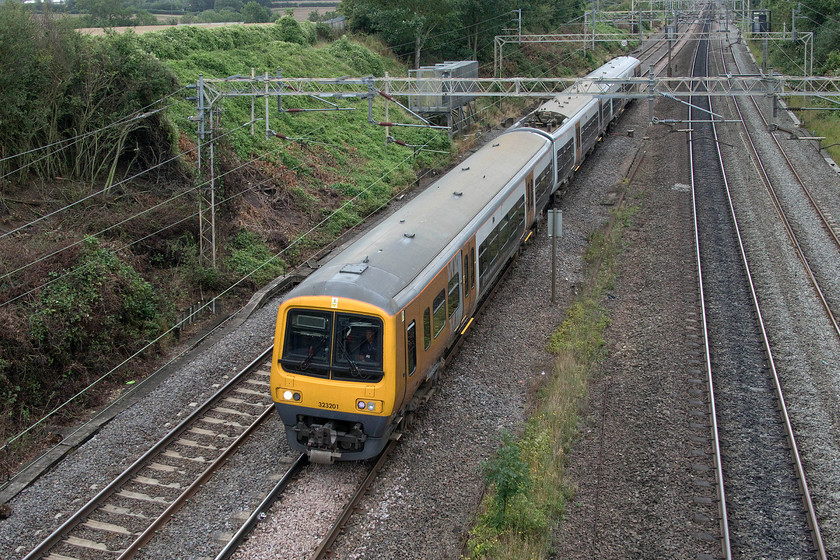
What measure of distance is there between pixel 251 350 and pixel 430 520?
6.18m

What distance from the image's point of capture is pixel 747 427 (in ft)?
38.2

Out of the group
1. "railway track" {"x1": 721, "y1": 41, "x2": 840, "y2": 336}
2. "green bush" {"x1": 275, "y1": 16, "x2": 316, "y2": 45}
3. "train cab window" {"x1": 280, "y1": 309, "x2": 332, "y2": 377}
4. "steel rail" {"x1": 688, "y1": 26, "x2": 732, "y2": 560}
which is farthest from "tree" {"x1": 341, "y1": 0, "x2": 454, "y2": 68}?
"train cab window" {"x1": 280, "y1": 309, "x2": 332, "y2": 377}

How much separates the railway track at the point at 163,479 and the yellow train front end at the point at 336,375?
2.81ft

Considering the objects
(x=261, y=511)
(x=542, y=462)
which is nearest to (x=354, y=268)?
(x=261, y=511)

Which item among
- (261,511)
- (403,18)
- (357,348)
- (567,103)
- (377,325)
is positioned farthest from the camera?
(403,18)

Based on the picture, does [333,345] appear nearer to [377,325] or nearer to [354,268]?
[377,325]

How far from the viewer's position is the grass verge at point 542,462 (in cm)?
915

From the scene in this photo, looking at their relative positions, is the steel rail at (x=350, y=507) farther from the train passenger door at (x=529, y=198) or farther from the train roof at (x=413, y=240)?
the train passenger door at (x=529, y=198)

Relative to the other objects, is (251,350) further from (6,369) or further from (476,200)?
(476,200)

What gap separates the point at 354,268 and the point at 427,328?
147 cm

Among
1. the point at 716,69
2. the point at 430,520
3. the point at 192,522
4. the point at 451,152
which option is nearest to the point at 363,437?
the point at 430,520

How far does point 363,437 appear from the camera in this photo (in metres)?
10.3

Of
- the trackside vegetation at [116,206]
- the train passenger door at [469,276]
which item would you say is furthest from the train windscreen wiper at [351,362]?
the trackside vegetation at [116,206]

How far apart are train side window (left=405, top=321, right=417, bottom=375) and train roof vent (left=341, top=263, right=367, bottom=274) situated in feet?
3.32
